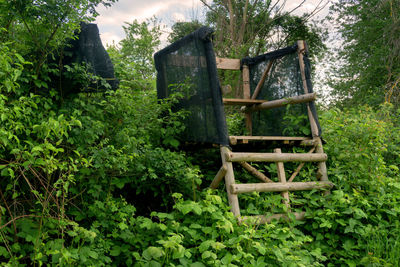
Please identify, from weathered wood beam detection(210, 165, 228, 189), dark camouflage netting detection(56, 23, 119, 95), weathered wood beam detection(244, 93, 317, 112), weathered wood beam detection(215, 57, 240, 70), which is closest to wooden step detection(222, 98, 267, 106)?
weathered wood beam detection(244, 93, 317, 112)

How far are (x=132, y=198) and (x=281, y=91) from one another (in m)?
3.00

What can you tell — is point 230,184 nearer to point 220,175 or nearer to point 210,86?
point 220,175

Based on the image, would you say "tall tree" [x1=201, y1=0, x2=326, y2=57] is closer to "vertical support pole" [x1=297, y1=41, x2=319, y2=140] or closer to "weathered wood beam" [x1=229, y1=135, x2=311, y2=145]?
"vertical support pole" [x1=297, y1=41, x2=319, y2=140]

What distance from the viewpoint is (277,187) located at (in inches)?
175

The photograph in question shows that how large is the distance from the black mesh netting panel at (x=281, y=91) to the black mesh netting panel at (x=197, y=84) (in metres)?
1.38

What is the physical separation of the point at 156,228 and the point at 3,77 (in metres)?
2.12

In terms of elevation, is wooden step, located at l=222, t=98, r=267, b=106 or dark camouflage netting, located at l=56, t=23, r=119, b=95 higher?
dark camouflage netting, located at l=56, t=23, r=119, b=95

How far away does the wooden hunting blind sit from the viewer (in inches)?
175

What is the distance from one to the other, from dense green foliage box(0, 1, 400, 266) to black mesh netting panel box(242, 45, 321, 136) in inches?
28.4

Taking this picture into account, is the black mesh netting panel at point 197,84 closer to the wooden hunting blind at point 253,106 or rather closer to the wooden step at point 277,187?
the wooden hunting blind at point 253,106

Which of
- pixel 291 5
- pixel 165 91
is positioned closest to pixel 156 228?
pixel 165 91

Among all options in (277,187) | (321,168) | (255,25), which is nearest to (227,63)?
(321,168)

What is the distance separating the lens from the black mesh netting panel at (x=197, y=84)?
178 inches

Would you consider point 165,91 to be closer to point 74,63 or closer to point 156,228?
point 74,63
